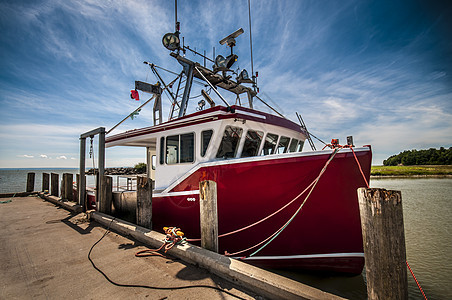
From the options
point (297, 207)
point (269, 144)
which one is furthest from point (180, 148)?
point (297, 207)

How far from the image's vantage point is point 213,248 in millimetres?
3432

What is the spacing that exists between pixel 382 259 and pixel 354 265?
7.30ft

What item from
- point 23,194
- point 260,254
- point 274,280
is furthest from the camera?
point 23,194

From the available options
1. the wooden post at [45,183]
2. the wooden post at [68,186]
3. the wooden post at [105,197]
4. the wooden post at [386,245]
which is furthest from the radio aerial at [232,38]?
the wooden post at [45,183]

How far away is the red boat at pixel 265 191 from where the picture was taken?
346 cm

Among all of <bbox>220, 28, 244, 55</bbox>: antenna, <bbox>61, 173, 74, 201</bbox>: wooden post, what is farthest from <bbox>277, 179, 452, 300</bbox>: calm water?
<bbox>61, 173, 74, 201</bbox>: wooden post

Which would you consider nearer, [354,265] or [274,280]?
[274,280]

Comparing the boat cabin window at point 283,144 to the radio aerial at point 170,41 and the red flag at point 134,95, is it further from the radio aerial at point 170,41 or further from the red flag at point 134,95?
the red flag at point 134,95

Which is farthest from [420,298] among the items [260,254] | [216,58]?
[216,58]

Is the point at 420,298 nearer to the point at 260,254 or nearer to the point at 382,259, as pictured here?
the point at 260,254

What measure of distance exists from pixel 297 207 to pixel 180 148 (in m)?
3.27

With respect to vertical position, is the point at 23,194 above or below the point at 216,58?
below

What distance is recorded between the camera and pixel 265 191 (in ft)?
12.4

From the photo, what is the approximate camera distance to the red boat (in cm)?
346
